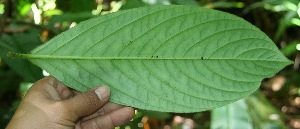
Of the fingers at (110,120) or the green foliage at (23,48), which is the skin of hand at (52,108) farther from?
the green foliage at (23,48)

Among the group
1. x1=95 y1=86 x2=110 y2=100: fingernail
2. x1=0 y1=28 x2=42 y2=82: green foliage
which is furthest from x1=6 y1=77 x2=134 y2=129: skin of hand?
x1=0 y1=28 x2=42 y2=82: green foliage

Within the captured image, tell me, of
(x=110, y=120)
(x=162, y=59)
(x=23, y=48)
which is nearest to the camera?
(x=162, y=59)

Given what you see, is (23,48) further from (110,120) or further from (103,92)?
(103,92)

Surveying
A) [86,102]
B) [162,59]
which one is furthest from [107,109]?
[162,59]

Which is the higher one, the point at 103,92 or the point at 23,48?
the point at 23,48

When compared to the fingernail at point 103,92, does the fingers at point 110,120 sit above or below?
above

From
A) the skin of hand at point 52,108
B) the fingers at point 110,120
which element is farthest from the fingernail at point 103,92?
the fingers at point 110,120
